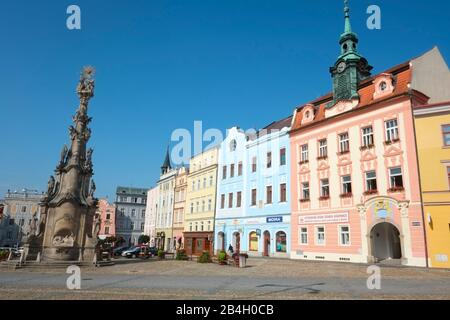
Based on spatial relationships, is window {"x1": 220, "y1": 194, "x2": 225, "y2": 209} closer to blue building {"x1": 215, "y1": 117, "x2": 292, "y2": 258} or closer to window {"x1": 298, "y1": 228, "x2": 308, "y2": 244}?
blue building {"x1": 215, "y1": 117, "x2": 292, "y2": 258}

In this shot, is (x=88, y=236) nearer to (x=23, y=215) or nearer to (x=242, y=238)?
(x=242, y=238)

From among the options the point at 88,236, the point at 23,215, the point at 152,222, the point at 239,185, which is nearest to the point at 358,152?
the point at 239,185

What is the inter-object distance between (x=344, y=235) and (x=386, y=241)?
3.13 metres

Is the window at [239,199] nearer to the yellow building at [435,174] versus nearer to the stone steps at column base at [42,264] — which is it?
the yellow building at [435,174]

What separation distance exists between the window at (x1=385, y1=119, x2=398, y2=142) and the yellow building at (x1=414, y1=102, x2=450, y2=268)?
1.48 meters

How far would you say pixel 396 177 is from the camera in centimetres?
2419

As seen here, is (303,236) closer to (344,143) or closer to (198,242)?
(344,143)

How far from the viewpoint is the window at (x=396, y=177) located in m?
23.8

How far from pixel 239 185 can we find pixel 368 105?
1845 cm

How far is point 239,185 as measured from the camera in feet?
132

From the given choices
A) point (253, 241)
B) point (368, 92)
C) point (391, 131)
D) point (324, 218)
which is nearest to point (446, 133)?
point (391, 131)

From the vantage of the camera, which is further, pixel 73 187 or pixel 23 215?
pixel 23 215

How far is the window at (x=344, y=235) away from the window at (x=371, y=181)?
364 centimetres

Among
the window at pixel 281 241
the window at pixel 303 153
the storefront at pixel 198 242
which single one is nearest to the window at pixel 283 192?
the window at pixel 281 241
